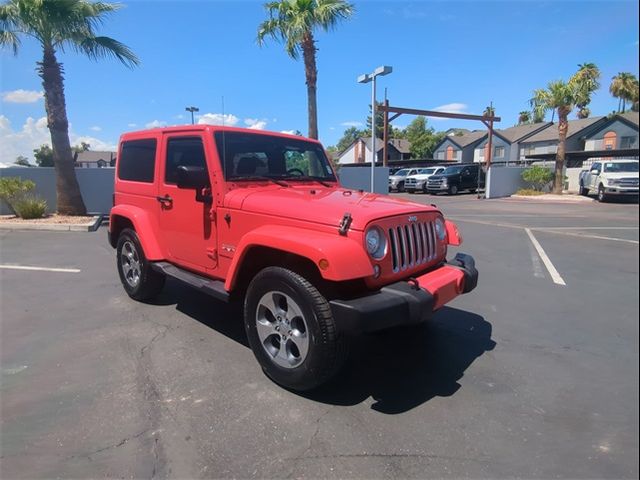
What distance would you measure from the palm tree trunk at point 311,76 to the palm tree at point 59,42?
5.75 metres

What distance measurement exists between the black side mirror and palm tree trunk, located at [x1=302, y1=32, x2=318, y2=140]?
1207 centimetres

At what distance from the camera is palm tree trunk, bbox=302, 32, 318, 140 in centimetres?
1538

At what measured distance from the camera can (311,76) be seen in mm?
15414

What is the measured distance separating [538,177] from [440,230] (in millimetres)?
25775

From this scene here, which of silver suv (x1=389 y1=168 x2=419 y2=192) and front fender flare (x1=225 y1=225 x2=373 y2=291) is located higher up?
silver suv (x1=389 y1=168 x2=419 y2=192)

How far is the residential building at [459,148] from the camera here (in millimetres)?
57469

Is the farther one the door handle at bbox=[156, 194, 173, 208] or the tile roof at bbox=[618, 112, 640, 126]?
the door handle at bbox=[156, 194, 173, 208]

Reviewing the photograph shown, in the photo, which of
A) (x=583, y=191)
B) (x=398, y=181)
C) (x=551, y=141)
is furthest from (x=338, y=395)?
(x=551, y=141)

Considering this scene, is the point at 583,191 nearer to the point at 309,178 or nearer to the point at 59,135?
the point at 309,178

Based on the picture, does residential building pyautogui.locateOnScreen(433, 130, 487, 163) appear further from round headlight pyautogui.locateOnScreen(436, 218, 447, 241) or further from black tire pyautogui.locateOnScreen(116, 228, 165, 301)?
round headlight pyautogui.locateOnScreen(436, 218, 447, 241)

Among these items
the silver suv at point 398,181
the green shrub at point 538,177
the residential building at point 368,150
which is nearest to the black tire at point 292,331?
the green shrub at point 538,177

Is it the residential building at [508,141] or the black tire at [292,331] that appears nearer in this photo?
the black tire at [292,331]

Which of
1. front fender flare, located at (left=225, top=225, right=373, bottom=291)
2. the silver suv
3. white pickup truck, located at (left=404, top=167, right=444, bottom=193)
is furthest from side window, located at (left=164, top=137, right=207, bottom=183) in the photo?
the silver suv

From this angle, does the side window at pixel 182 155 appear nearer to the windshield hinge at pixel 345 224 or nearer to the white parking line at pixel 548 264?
the windshield hinge at pixel 345 224
